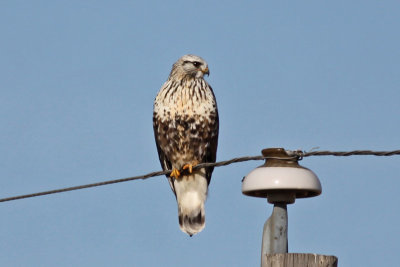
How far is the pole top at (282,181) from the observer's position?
4859 millimetres

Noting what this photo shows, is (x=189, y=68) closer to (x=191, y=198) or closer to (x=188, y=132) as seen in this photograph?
(x=188, y=132)

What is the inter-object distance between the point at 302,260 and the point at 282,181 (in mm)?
619

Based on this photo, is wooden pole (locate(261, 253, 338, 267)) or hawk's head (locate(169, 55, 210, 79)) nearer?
wooden pole (locate(261, 253, 338, 267))

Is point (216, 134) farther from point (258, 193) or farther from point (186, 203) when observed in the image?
point (258, 193)

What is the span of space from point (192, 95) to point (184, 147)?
560mm

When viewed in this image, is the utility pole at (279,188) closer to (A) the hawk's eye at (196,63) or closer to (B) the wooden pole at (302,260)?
(B) the wooden pole at (302,260)

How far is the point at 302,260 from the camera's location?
438 cm

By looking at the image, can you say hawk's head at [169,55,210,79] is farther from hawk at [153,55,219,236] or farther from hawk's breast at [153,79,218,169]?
hawk's breast at [153,79,218,169]

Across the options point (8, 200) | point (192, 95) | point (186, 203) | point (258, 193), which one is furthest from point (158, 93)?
point (258, 193)

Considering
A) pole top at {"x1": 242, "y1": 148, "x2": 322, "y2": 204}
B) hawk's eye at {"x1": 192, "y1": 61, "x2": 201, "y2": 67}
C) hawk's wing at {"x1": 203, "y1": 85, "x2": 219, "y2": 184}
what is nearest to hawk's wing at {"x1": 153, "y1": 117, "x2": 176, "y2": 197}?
hawk's wing at {"x1": 203, "y1": 85, "x2": 219, "y2": 184}

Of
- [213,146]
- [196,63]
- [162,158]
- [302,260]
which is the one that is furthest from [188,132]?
[302,260]

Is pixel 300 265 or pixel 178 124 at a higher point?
pixel 178 124

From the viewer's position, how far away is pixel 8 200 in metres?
6.32

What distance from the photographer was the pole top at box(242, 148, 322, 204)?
486 cm
